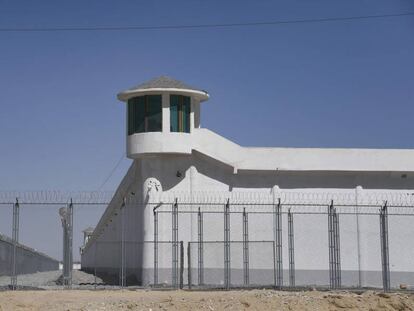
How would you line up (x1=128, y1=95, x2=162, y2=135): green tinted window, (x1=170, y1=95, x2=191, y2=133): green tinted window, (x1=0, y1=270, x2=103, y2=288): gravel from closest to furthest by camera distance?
(x1=0, y1=270, x2=103, y2=288): gravel → (x1=128, y1=95, x2=162, y2=135): green tinted window → (x1=170, y1=95, x2=191, y2=133): green tinted window

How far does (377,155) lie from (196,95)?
8.55 meters

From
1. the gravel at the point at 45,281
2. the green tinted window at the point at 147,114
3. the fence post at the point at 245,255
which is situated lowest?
the gravel at the point at 45,281

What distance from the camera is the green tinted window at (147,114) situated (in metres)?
36.5

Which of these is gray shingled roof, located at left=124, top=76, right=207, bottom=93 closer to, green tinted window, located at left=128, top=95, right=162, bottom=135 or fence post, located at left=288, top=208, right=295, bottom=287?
green tinted window, located at left=128, top=95, right=162, bottom=135

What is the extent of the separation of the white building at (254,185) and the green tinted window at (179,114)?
43 millimetres

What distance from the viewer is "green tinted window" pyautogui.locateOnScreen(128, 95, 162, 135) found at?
120 ft

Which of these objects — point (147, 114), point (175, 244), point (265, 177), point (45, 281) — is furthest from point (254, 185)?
point (45, 281)

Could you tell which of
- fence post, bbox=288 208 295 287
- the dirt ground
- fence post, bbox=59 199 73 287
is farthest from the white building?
the dirt ground

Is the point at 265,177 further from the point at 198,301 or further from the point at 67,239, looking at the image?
the point at 198,301

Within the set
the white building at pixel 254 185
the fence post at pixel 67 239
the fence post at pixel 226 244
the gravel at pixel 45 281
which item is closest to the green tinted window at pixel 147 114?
the white building at pixel 254 185

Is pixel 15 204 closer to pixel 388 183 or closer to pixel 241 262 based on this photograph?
pixel 241 262

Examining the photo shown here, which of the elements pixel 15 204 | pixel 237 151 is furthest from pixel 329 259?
pixel 15 204

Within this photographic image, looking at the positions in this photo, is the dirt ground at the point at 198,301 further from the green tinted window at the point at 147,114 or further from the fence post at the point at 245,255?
the green tinted window at the point at 147,114

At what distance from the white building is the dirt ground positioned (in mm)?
10188
